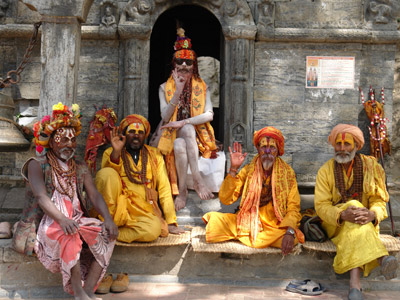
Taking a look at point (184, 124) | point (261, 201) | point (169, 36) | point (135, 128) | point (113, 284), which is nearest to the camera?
point (113, 284)

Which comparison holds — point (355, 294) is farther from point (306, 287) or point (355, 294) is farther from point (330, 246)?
A: point (330, 246)

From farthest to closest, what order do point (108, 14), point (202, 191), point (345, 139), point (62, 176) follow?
point (108, 14) < point (202, 191) < point (345, 139) < point (62, 176)

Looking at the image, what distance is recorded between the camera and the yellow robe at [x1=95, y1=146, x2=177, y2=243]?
17.4 feet

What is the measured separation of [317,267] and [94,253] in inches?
89.8

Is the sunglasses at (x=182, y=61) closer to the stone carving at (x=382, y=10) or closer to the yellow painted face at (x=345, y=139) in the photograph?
the yellow painted face at (x=345, y=139)

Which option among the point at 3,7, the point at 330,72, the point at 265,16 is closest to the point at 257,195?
the point at 330,72

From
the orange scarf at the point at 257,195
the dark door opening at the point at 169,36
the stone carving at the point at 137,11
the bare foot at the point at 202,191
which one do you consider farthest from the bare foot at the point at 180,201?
the dark door opening at the point at 169,36

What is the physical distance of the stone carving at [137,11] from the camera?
6.89m

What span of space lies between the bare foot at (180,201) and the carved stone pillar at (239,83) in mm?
1169

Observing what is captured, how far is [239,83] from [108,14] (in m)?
1.96

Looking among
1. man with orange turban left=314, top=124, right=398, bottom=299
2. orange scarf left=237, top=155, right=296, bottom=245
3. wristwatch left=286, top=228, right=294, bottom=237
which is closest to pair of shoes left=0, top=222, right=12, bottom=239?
orange scarf left=237, top=155, right=296, bottom=245

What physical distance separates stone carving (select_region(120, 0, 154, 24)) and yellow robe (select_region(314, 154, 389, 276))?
3138 mm

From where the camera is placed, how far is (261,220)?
5.51 meters

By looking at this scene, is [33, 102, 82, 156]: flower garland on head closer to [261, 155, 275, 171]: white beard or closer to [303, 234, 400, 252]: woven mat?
[261, 155, 275, 171]: white beard
